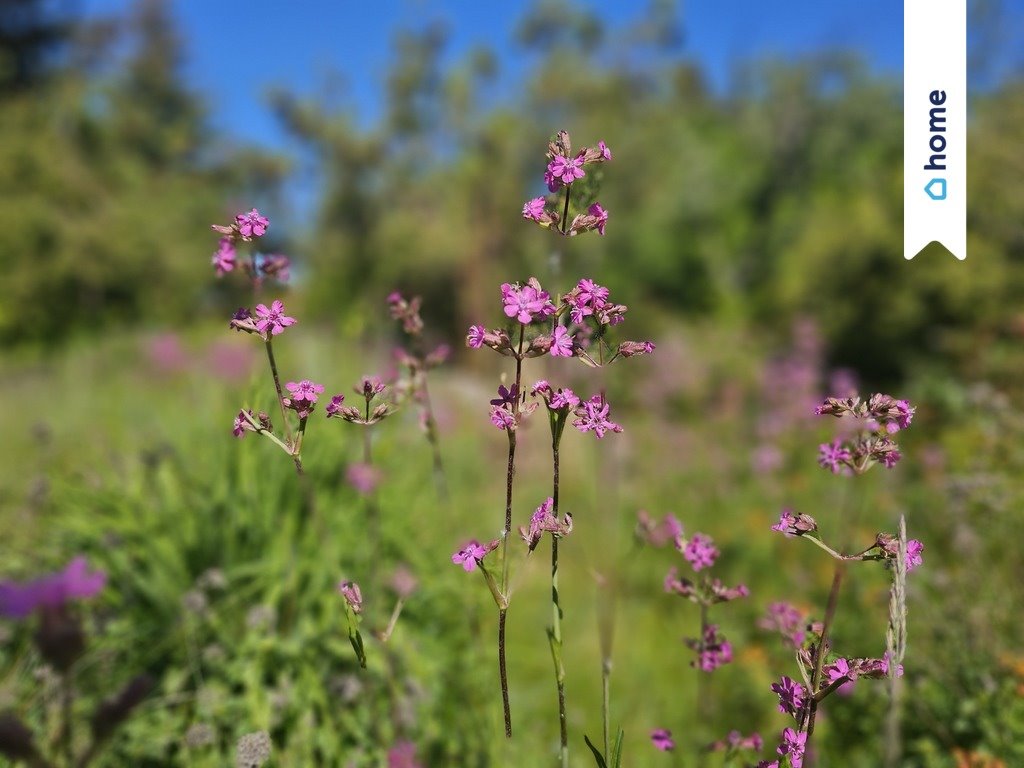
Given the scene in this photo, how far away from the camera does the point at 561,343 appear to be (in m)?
1.19

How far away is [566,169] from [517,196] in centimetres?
1795

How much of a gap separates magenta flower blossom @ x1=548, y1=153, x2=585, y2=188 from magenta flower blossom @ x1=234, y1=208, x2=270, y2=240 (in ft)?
1.73

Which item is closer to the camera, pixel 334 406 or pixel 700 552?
pixel 334 406

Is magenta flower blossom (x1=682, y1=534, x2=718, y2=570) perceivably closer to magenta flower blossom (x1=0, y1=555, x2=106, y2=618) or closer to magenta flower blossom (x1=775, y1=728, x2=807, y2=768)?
magenta flower blossom (x1=775, y1=728, x2=807, y2=768)

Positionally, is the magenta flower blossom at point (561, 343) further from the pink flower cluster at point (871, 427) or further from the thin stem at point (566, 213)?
the pink flower cluster at point (871, 427)

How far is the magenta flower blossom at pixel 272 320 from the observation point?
127cm

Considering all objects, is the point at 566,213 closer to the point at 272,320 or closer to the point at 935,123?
A: the point at 272,320

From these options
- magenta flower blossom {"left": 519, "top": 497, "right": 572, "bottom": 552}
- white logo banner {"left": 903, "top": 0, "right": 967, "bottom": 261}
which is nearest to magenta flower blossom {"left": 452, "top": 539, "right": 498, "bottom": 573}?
magenta flower blossom {"left": 519, "top": 497, "right": 572, "bottom": 552}

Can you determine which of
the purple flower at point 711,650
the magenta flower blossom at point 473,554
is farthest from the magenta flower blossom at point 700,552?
the magenta flower blossom at point 473,554

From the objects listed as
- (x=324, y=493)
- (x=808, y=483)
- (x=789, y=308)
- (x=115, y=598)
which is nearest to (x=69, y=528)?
(x=115, y=598)

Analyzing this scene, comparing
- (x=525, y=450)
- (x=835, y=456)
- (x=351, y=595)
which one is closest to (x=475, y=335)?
(x=351, y=595)

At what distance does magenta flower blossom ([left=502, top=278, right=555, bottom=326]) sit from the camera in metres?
1.16

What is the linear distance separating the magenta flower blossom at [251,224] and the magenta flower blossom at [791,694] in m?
1.22

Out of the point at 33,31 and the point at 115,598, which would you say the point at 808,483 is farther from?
the point at 33,31
